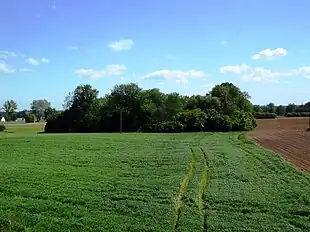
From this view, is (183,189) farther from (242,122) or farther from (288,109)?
(288,109)

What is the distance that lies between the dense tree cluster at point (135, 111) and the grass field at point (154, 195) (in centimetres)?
4930

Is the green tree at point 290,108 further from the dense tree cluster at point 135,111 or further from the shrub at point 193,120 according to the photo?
the shrub at point 193,120

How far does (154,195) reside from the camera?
51.8ft

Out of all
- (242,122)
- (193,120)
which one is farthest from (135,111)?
(242,122)

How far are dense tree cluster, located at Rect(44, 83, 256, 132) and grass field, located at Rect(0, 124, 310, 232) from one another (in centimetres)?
4930

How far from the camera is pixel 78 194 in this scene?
626 inches

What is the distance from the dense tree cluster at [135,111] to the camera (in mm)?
75438

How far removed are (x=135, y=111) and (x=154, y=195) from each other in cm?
6804

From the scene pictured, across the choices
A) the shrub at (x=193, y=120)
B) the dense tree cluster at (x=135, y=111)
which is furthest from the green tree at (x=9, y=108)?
the shrub at (x=193, y=120)

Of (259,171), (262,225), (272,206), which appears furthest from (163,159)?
(262,225)

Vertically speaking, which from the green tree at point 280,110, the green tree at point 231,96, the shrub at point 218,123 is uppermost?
the green tree at point 231,96

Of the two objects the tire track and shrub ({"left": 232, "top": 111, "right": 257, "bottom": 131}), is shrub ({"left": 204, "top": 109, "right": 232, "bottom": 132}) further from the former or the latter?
the tire track

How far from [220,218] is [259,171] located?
942 centimetres

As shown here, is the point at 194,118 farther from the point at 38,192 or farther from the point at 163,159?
the point at 38,192
